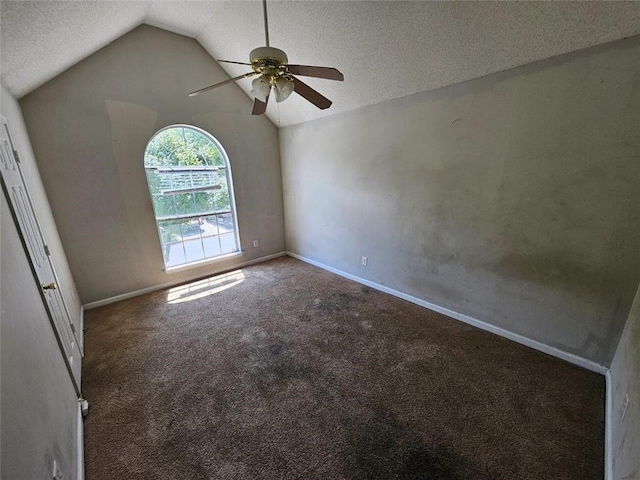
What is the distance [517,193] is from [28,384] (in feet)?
10.6

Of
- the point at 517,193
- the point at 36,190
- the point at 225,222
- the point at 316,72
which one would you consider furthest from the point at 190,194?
the point at 517,193

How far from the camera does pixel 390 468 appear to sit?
1505 millimetres

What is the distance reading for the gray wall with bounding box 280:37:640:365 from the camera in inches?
72.8

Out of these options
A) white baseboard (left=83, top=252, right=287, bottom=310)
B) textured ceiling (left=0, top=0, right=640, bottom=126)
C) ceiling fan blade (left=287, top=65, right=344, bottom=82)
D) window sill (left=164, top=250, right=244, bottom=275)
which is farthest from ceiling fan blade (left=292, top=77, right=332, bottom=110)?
white baseboard (left=83, top=252, right=287, bottom=310)

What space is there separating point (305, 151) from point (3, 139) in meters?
3.08

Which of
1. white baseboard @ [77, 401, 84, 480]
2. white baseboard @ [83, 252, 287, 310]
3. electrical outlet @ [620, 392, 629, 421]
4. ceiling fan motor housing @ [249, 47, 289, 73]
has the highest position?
ceiling fan motor housing @ [249, 47, 289, 73]

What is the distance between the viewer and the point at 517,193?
2291 millimetres

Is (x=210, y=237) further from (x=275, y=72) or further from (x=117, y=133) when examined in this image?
(x=275, y=72)

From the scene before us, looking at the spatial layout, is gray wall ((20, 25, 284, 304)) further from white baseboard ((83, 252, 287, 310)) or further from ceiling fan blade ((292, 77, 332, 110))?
ceiling fan blade ((292, 77, 332, 110))

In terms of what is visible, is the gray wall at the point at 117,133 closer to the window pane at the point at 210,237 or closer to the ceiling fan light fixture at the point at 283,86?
the window pane at the point at 210,237

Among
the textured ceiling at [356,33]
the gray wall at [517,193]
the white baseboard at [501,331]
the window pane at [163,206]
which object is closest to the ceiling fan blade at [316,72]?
the textured ceiling at [356,33]

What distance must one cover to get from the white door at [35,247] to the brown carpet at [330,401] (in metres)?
0.38

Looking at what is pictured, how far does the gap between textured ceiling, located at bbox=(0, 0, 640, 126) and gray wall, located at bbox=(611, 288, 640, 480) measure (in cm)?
184

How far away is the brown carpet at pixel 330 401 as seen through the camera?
60.6 inches
